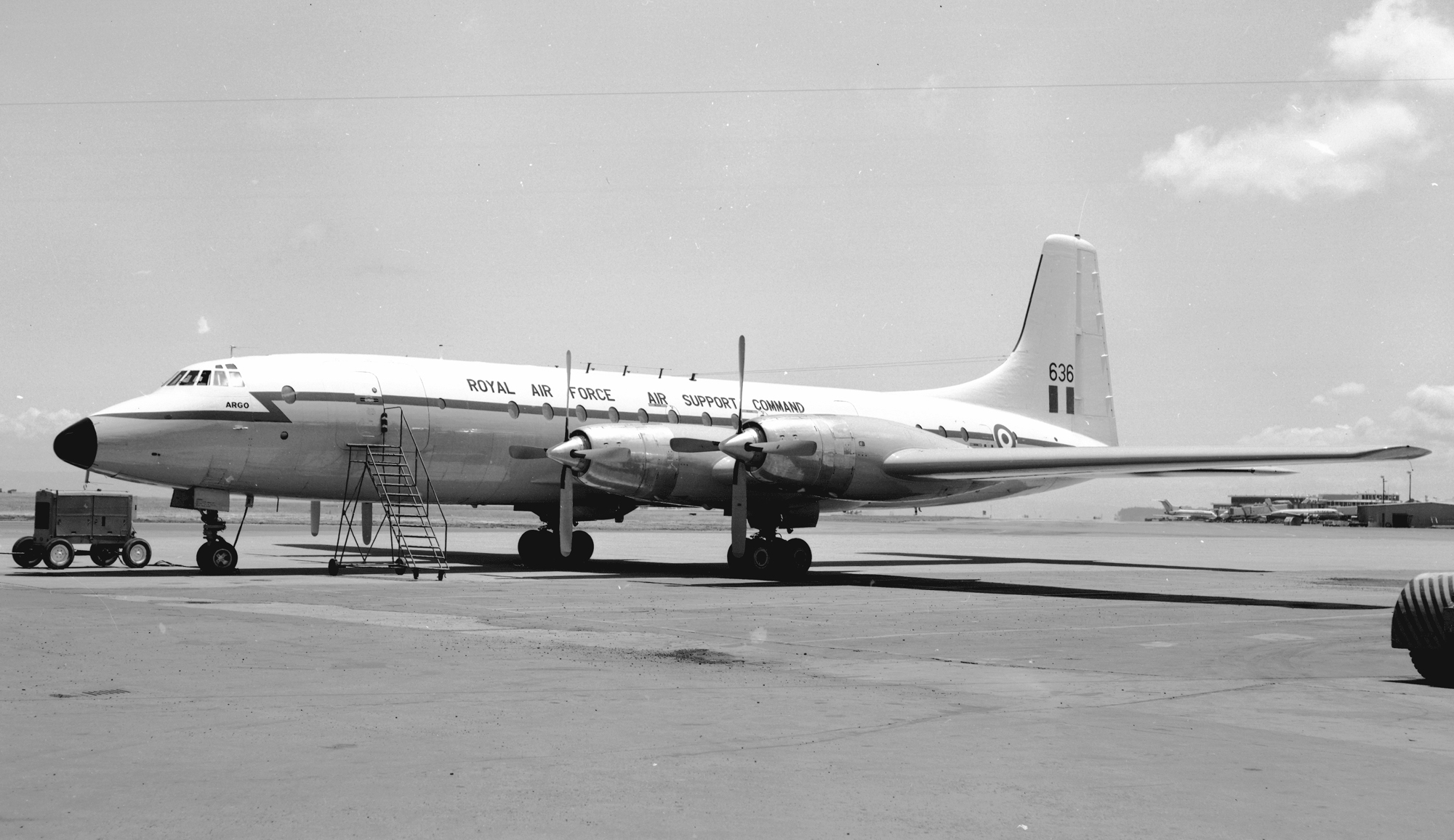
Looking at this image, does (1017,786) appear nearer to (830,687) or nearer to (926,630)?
(830,687)

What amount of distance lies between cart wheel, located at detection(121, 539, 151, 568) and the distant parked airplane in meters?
115

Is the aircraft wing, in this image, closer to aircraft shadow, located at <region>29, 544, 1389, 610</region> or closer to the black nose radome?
aircraft shadow, located at <region>29, 544, 1389, 610</region>

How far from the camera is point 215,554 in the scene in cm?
2470

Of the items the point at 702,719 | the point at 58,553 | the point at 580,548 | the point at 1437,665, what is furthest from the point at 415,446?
the point at 1437,665

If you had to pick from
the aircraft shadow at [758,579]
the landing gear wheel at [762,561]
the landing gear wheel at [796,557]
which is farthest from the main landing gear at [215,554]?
the landing gear wheel at [796,557]

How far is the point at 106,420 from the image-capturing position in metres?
24.1

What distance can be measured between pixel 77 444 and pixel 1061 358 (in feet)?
83.5

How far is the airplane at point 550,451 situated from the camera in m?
24.6

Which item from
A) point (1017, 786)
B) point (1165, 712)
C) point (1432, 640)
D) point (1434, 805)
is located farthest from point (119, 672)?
point (1432, 640)

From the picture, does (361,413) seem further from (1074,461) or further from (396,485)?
(1074,461)

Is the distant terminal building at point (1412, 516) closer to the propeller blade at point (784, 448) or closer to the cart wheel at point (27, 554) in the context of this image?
the propeller blade at point (784, 448)

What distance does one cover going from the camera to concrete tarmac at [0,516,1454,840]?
6.16 m

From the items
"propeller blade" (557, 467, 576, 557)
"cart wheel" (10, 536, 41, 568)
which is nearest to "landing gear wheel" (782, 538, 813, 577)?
"propeller blade" (557, 467, 576, 557)

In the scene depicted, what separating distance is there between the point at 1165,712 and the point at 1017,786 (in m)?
2.97
